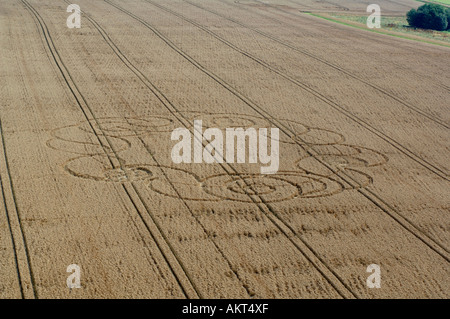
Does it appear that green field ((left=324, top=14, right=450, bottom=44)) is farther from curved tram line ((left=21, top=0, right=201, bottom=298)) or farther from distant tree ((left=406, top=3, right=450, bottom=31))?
curved tram line ((left=21, top=0, right=201, bottom=298))

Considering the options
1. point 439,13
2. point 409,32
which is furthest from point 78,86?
point 439,13

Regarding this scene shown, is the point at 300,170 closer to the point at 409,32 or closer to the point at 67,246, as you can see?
the point at 67,246

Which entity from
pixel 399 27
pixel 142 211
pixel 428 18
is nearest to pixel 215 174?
pixel 142 211

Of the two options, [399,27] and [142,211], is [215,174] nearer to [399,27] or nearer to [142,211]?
[142,211]

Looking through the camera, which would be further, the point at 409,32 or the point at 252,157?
the point at 409,32

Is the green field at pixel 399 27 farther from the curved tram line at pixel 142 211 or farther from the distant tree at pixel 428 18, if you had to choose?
the curved tram line at pixel 142 211

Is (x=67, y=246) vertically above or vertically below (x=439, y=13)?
below

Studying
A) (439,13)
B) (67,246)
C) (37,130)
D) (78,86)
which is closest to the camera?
(67,246)
